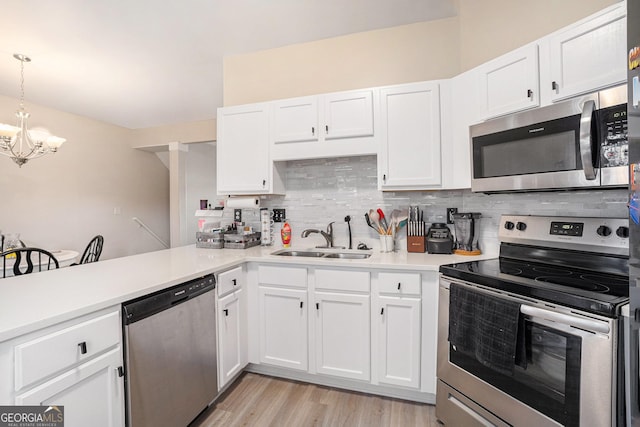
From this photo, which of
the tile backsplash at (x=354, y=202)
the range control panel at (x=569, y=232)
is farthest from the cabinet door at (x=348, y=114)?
the range control panel at (x=569, y=232)

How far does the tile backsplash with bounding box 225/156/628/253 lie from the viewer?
6.83 feet

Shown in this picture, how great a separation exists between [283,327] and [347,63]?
7.24 ft

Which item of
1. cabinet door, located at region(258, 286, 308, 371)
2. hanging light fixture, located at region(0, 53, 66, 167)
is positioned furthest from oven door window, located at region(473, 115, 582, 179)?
hanging light fixture, located at region(0, 53, 66, 167)

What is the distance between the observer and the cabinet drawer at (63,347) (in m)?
0.94

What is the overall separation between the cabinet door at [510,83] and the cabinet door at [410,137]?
0.31 meters

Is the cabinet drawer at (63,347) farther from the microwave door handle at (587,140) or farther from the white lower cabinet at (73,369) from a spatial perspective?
the microwave door handle at (587,140)

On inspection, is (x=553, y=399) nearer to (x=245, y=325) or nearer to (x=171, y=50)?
(x=245, y=325)

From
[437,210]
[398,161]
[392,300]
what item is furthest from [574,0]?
[392,300]

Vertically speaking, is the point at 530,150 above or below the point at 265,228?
above

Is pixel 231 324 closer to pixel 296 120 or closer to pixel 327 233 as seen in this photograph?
pixel 327 233

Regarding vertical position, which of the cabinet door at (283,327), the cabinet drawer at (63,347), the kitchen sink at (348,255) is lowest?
the cabinet door at (283,327)

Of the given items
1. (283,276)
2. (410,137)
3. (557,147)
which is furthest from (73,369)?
(557,147)

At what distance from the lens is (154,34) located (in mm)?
2496

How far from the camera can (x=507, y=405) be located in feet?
4.29
